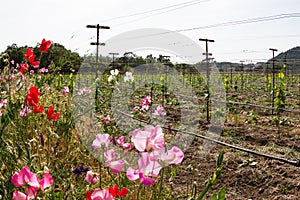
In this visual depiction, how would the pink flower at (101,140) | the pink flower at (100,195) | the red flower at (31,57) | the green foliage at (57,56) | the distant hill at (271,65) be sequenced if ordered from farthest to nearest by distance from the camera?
the distant hill at (271,65) → the green foliage at (57,56) → the red flower at (31,57) → the pink flower at (101,140) → the pink flower at (100,195)

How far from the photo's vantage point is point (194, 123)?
5238 mm

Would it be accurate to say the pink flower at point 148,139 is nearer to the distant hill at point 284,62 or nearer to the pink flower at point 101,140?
the pink flower at point 101,140

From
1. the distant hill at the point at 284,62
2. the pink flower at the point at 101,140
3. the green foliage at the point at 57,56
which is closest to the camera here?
the pink flower at the point at 101,140

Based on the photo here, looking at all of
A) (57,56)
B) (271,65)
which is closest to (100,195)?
(57,56)

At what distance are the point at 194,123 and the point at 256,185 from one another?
2.62 metres

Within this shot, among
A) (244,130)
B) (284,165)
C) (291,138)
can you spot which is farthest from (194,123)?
(284,165)

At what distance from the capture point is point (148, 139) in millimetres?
753

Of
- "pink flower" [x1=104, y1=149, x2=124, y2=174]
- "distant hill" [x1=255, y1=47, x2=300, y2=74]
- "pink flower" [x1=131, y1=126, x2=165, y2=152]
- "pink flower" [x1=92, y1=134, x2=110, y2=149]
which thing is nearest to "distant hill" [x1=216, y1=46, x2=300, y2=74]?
"distant hill" [x1=255, y1=47, x2=300, y2=74]

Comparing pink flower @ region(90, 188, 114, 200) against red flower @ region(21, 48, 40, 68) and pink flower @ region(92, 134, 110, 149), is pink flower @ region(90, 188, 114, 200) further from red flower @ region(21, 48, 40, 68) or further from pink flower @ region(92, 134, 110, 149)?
red flower @ region(21, 48, 40, 68)

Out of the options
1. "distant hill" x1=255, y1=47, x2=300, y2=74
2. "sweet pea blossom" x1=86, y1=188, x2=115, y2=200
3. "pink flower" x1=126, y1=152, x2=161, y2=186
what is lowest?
"sweet pea blossom" x1=86, y1=188, x2=115, y2=200

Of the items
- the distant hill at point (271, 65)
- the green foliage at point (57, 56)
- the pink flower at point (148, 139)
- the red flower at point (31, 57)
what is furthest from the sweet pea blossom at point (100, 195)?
the distant hill at point (271, 65)

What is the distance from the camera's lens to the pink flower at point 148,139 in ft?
2.46

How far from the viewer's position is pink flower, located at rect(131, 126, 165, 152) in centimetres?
75

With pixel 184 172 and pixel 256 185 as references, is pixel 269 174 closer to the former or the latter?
pixel 256 185
